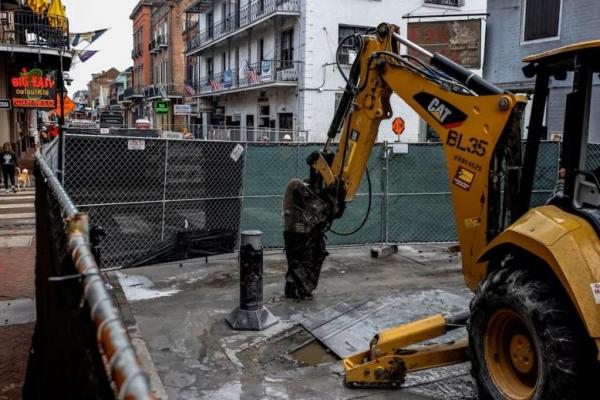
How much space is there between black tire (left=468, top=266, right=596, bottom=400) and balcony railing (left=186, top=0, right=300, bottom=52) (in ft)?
86.1

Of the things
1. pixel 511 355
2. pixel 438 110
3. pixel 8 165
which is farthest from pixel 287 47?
pixel 511 355

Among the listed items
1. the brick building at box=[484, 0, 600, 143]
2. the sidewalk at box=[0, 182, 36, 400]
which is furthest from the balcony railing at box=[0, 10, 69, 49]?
the brick building at box=[484, 0, 600, 143]

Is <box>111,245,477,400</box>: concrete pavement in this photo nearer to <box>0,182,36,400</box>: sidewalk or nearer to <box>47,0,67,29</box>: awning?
<box>0,182,36,400</box>: sidewalk

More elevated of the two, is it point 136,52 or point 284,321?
point 136,52

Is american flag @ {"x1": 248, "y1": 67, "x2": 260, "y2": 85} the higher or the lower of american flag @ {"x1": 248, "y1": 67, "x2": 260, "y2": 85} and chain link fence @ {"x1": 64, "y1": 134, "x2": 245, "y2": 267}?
the higher

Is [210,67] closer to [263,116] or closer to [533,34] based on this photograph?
[263,116]

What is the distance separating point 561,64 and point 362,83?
242 centimetres

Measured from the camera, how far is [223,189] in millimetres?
9570

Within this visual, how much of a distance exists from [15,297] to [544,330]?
691cm

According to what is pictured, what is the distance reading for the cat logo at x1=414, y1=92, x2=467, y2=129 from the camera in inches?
199

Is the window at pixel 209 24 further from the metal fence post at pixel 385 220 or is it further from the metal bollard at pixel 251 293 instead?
the metal bollard at pixel 251 293

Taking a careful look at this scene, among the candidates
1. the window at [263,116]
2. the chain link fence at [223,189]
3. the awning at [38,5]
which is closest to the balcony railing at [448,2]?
the window at [263,116]

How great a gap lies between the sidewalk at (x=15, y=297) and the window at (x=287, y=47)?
1834 centimetres

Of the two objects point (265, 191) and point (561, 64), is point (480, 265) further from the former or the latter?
point (265, 191)
